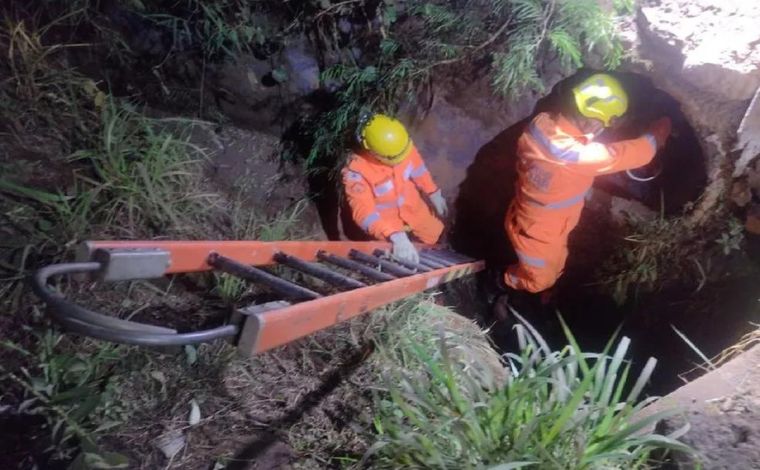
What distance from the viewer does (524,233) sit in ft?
11.8

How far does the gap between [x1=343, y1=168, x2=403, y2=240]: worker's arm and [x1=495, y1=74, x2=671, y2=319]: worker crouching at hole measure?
93 cm

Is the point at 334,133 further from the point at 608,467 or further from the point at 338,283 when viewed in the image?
the point at 608,467

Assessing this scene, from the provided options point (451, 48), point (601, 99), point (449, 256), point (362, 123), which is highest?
point (451, 48)

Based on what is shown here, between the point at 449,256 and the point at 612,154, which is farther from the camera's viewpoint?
the point at 449,256

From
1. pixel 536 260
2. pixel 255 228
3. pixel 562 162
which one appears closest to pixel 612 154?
pixel 562 162

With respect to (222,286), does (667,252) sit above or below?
below

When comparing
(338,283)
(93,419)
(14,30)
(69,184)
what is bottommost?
(93,419)

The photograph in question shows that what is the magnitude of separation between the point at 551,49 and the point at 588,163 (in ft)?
2.44

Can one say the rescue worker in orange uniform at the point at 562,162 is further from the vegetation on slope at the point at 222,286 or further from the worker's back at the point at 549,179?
the vegetation on slope at the point at 222,286

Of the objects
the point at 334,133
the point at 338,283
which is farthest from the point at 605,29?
the point at 338,283

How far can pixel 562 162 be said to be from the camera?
3.13 metres

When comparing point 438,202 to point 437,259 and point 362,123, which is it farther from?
point 362,123

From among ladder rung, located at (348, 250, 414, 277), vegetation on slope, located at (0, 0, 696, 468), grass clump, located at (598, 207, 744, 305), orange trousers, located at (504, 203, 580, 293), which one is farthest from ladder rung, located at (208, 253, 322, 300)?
grass clump, located at (598, 207, 744, 305)

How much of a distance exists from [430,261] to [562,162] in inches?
40.8
